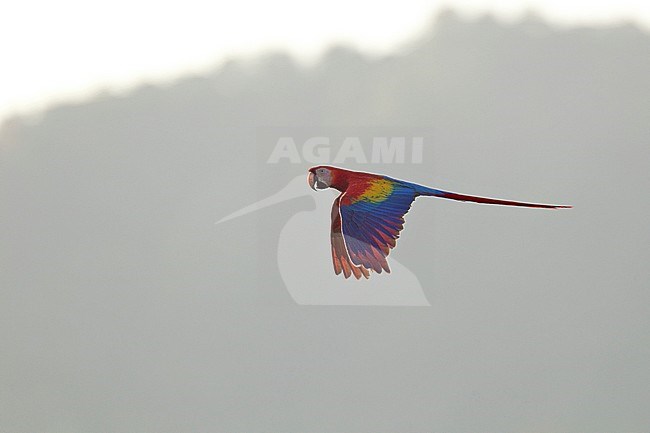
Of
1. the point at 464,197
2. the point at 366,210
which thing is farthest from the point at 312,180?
the point at 464,197

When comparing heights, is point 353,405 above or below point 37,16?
below

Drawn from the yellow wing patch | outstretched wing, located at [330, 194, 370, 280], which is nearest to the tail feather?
the yellow wing patch

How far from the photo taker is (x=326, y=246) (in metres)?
2.70

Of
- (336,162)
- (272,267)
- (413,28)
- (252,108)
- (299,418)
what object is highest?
(413,28)

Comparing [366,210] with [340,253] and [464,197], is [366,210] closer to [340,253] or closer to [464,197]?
[340,253]

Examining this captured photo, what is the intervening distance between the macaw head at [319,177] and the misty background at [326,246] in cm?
8

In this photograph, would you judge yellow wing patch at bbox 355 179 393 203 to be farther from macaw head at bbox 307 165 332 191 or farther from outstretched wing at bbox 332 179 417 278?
macaw head at bbox 307 165 332 191

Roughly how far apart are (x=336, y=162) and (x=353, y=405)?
2.74ft

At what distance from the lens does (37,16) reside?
109 inches

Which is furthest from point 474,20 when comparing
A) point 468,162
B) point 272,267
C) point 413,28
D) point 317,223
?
point 272,267

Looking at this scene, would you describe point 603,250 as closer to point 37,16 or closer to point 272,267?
point 272,267

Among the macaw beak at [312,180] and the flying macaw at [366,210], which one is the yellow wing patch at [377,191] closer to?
the flying macaw at [366,210]

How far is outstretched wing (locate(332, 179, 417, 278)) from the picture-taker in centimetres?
270

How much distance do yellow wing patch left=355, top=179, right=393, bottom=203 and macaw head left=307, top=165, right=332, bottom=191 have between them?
0.41ft
